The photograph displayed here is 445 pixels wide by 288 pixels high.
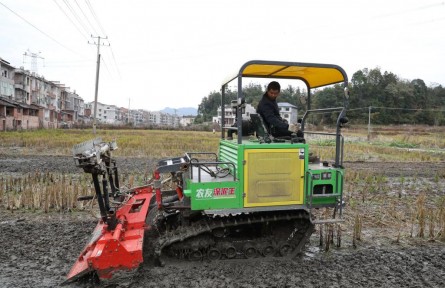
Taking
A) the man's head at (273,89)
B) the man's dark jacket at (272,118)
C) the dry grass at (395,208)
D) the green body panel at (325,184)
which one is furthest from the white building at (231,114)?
the dry grass at (395,208)

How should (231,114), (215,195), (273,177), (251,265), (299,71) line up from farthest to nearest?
1. (231,114)
2. (299,71)
3. (251,265)
4. (273,177)
5. (215,195)

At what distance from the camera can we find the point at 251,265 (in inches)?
207

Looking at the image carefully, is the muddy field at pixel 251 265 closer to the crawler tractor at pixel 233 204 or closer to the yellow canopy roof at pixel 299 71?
the crawler tractor at pixel 233 204

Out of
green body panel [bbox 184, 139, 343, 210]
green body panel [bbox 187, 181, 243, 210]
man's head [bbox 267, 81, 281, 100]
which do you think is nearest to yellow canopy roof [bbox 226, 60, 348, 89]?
man's head [bbox 267, 81, 281, 100]

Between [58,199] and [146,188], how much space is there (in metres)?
3.08

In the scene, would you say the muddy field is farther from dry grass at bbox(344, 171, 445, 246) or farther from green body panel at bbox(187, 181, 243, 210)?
green body panel at bbox(187, 181, 243, 210)

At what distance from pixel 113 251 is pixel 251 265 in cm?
209

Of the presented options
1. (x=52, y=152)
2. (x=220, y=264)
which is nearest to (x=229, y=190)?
(x=220, y=264)

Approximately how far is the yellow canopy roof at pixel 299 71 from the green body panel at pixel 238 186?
4.03ft

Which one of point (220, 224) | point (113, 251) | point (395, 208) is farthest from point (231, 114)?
point (395, 208)

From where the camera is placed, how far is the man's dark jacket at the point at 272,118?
5.80m

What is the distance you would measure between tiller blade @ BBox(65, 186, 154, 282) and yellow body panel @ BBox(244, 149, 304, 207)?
1692 millimetres

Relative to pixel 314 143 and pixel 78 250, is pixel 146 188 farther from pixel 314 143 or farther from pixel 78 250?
pixel 314 143

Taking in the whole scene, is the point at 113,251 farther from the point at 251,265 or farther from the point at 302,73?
the point at 302,73
